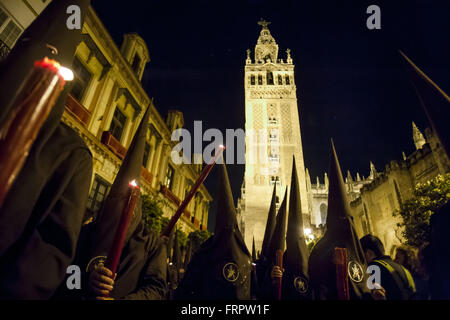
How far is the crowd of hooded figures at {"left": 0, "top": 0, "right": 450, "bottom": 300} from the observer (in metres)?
0.97

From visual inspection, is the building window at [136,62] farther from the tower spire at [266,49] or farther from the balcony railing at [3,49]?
the tower spire at [266,49]

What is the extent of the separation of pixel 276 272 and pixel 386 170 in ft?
62.6

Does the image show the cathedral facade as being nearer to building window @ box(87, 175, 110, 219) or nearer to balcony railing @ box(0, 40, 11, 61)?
building window @ box(87, 175, 110, 219)

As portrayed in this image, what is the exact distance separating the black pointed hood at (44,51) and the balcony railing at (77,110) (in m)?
8.44

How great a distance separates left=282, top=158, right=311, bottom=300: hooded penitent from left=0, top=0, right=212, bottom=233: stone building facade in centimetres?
509

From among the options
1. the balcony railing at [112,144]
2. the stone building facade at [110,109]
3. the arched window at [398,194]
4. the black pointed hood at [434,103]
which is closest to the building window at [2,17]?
the stone building facade at [110,109]

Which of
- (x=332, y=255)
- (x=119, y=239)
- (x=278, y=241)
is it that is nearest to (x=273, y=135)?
(x=278, y=241)

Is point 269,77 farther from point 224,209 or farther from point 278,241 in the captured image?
point 224,209

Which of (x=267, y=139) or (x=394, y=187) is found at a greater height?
(x=267, y=139)

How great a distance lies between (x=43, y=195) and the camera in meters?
1.10

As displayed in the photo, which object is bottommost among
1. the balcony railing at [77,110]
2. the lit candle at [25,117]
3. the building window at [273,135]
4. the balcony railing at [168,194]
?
the lit candle at [25,117]

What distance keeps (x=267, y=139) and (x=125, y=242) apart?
29.6 meters

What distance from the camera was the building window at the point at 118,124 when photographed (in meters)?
11.6
